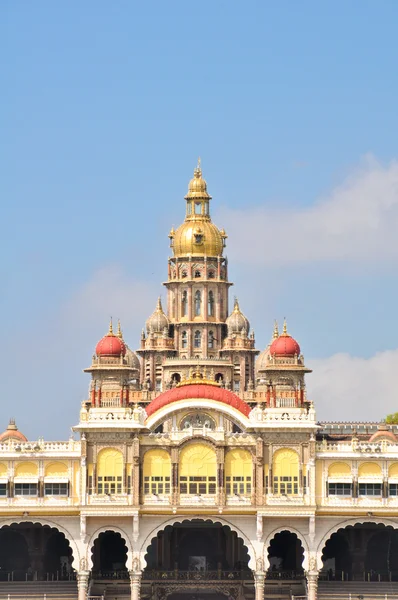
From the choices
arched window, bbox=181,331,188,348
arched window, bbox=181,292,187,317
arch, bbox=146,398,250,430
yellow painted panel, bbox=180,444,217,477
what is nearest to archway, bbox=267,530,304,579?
arch, bbox=146,398,250,430

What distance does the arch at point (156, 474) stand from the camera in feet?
465

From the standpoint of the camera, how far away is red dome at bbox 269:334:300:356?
6535 inches

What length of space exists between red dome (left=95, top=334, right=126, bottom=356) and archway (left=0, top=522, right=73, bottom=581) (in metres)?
21.7

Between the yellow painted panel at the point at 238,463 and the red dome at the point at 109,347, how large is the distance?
96.3ft

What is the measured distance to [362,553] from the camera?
490 ft

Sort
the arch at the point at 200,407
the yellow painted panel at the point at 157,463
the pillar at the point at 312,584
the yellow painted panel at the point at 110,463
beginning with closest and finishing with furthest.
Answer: the pillar at the point at 312,584
the yellow painted panel at the point at 110,463
the yellow painted panel at the point at 157,463
the arch at the point at 200,407

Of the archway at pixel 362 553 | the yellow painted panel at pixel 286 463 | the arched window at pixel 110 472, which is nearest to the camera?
the arched window at pixel 110 472

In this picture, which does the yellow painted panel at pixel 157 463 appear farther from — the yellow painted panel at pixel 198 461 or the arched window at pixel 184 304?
the arched window at pixel 184 304

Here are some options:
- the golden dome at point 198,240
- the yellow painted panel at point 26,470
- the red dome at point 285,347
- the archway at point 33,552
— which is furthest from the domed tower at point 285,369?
the yellow painted panel at point 26,470

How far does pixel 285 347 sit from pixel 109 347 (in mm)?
13409

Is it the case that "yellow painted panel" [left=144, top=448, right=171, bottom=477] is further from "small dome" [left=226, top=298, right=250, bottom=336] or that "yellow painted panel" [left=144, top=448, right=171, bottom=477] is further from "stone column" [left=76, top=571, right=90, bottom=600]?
"small dome" [left=226, top=298, right=250, bottom=336]

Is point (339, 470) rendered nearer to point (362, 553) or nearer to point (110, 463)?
point (362, 553)

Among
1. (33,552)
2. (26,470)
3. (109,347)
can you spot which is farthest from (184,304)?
(26,470)

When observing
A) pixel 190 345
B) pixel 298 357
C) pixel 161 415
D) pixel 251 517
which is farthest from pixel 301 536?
pixel 190 345
